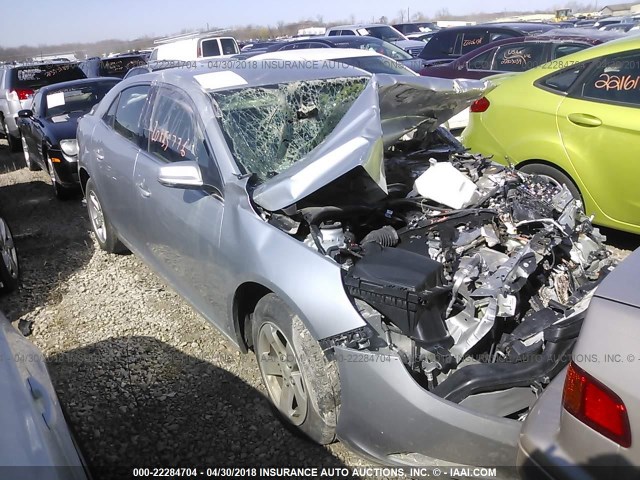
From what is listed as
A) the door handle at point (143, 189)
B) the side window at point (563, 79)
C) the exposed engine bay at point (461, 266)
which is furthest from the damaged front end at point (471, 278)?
the side window at point (563, 79)

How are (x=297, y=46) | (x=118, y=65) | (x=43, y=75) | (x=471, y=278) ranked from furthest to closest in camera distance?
1. (x=118, y=65)
2. (x=297, y=46)
3. (x=43, y=75)
4. (x=471, y=278)

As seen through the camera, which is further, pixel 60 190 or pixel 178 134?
pixel 60 190

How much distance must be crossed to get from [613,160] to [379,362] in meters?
2.83

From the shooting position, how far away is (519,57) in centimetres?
750

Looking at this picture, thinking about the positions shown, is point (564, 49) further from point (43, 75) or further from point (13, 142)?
point (13, 142)

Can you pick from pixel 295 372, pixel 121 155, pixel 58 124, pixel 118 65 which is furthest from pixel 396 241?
pixel 118 65

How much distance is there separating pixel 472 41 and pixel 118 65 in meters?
8.88

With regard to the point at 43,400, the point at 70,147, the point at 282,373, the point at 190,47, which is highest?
the point at 190,47

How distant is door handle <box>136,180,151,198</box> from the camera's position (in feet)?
11.1

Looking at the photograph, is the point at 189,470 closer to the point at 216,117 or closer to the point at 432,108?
the point at 216,117

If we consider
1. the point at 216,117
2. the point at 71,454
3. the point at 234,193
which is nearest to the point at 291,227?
the point at 234,193

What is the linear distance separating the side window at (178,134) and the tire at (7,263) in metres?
1.68

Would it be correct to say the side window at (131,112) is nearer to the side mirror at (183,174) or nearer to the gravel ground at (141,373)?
the side mirror at (183,174)

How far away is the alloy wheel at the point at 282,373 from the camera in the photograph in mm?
2453
